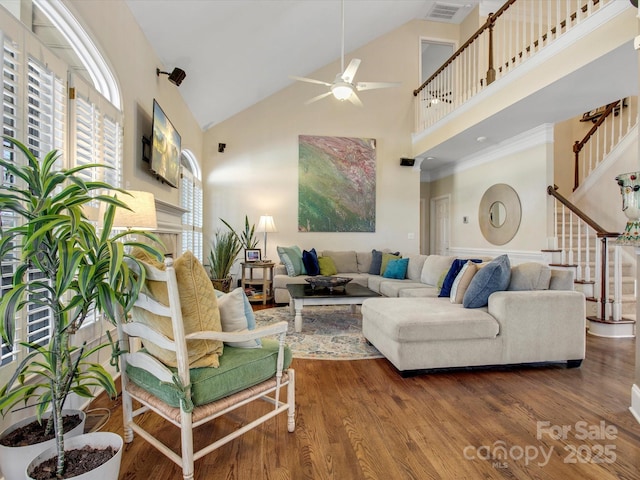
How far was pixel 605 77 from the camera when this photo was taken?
3.25m

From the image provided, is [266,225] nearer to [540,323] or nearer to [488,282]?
[488,282]

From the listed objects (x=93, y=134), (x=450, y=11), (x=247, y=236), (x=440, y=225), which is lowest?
(x=247, y=236)

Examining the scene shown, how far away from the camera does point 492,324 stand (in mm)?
2592

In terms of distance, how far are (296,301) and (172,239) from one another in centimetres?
165

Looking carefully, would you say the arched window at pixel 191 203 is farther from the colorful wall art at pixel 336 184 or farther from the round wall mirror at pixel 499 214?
the round wall mirror at pixel 499 214

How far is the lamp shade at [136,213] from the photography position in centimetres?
207

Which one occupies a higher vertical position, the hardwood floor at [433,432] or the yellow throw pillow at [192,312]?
the yellow throw pillow at [192,312]

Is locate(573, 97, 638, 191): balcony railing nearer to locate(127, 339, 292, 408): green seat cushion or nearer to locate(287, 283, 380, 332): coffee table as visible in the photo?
locate(287, 283, 380, 332): coffee table

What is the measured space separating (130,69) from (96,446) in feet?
9.03

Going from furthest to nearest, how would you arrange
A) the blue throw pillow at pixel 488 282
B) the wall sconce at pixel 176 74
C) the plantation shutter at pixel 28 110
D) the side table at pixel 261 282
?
the side table at pixel 261 282
the wall sconce at pixel 176 74
the blue throw pillow at pixel 488 282
the plantation shutter at pixel 28 110

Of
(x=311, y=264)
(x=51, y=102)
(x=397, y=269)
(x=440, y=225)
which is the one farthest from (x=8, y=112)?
(x=440, y=225)

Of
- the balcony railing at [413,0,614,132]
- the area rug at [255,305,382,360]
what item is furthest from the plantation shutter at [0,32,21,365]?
the balcony railing at [413,0,614,132]

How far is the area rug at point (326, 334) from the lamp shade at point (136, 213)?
167 centimetres

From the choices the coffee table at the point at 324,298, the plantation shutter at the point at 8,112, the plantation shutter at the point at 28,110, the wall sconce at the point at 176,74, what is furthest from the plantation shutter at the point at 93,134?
the coffee table at the point at 324,298
